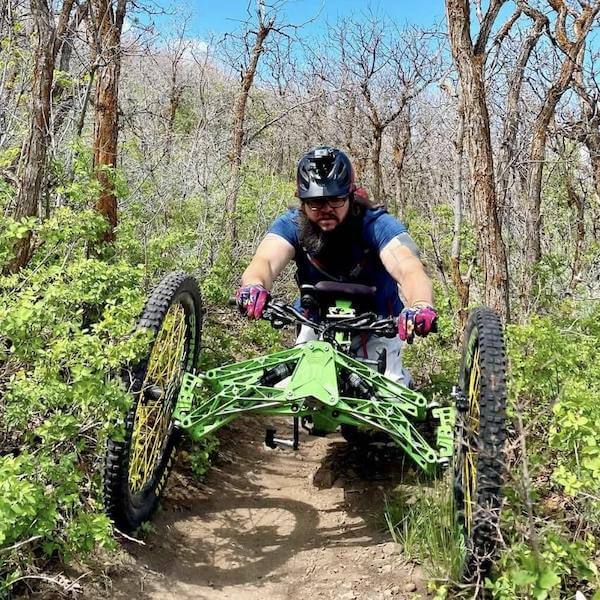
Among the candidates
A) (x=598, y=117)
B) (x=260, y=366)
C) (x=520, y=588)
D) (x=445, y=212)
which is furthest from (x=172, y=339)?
(x=598, y=117)

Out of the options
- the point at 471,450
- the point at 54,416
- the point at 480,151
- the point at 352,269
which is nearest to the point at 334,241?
the point at 352,269

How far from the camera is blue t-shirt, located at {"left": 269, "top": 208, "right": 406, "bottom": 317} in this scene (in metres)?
4.05

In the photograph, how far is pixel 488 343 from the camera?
292cm

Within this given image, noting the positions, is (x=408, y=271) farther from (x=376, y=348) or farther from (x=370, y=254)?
(x=376, y=348)

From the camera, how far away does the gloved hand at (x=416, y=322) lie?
3148 millimetres

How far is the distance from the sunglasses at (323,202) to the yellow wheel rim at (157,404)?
989 mm

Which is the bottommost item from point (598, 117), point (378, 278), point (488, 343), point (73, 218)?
point (488, 343)

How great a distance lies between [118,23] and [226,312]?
3052mm

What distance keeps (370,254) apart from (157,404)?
5.33 ft

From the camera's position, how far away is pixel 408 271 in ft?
12.5

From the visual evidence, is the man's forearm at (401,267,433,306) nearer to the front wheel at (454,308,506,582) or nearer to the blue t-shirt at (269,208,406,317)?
the blue t-shirt at (269,208,406,317)

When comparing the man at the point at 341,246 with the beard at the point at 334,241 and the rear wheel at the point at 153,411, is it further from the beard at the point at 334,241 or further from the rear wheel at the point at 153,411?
the rear wheel at the point at 153,411

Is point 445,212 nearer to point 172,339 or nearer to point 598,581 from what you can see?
point 172,339

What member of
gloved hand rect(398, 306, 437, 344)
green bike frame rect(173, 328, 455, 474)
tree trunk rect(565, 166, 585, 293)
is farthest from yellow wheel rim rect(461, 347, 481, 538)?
tree trunk rect(565, 166, 585, 293)
